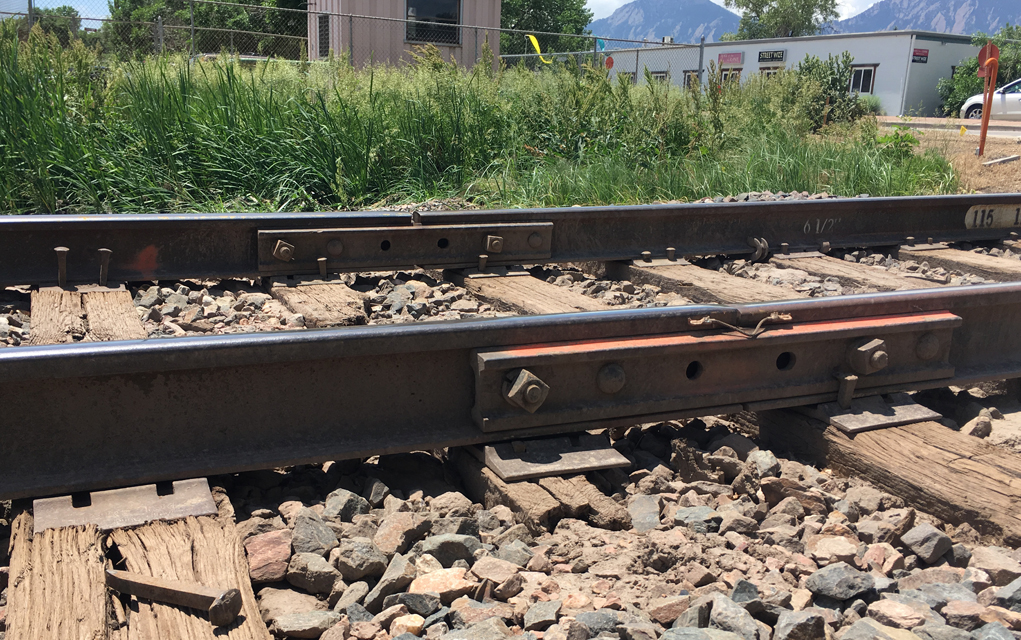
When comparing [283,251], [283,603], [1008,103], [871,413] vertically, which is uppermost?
[1008,103]

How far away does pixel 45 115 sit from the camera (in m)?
6.09

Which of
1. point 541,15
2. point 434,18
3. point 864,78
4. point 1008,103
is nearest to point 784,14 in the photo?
point 541,15

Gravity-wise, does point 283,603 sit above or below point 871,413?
below

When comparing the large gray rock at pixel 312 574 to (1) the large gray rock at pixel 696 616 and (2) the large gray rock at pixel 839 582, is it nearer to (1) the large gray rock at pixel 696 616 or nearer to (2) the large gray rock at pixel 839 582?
(1) the large gray rock at pixel 696 616

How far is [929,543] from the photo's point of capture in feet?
7.07

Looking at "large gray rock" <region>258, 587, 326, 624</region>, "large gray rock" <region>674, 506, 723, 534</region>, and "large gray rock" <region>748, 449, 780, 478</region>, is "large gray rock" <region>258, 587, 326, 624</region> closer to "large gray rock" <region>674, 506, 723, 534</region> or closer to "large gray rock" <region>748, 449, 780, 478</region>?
"large gray rock" <region>674, 506, 723, 534</region>

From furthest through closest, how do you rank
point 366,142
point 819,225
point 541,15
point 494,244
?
point 541,15 → point 366,142 → point 819,225 → point 494,244

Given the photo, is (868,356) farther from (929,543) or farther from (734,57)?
(734,57)

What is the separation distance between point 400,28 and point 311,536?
21.9 meters

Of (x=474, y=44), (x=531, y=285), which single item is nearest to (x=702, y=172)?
(x=531, y=285)

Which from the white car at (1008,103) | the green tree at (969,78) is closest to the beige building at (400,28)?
the white car at (1008,103)

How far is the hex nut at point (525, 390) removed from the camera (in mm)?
2420

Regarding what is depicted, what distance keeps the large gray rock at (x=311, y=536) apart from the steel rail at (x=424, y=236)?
7.47 ft

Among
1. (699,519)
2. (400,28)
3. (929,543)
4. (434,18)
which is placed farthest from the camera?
(434,18)
